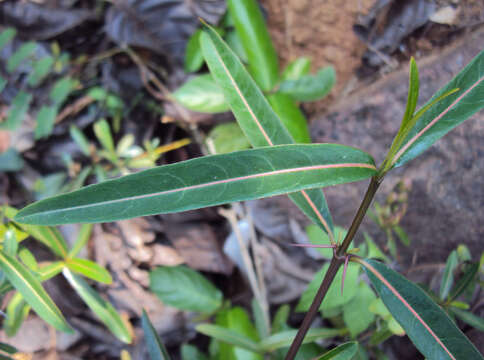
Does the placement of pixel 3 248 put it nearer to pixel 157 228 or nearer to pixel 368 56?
pixel 157 228

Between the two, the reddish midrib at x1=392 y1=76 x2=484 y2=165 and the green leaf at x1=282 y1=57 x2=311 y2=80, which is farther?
the green leaf at x1=282 y1=57 x2=311 y2=80

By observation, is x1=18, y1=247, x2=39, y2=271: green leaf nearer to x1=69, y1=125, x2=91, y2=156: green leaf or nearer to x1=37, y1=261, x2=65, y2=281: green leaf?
x1=37, y1=261, x2=65, y2=281: green leaf

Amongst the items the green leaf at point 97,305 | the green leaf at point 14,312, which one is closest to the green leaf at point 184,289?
the green leaf at point 97,305

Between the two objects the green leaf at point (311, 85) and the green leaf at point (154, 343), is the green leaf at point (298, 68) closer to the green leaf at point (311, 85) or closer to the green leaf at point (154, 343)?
the green leaf at point (311, 85)

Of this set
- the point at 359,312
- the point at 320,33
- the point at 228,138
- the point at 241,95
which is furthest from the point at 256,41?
the point at 359,312

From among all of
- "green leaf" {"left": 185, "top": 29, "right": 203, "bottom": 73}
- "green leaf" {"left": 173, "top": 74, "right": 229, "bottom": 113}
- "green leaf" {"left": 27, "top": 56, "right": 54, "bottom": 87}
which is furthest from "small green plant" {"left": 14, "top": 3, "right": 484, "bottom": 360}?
"green leaf" {"left": 27, "top": 56, "right": 54, "bottom": 87}

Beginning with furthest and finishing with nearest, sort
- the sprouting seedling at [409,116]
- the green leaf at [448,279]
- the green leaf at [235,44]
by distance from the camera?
the green leaf at [235,44]
the green leaf at [448,279]
the sprouting seedling at [409,116]
